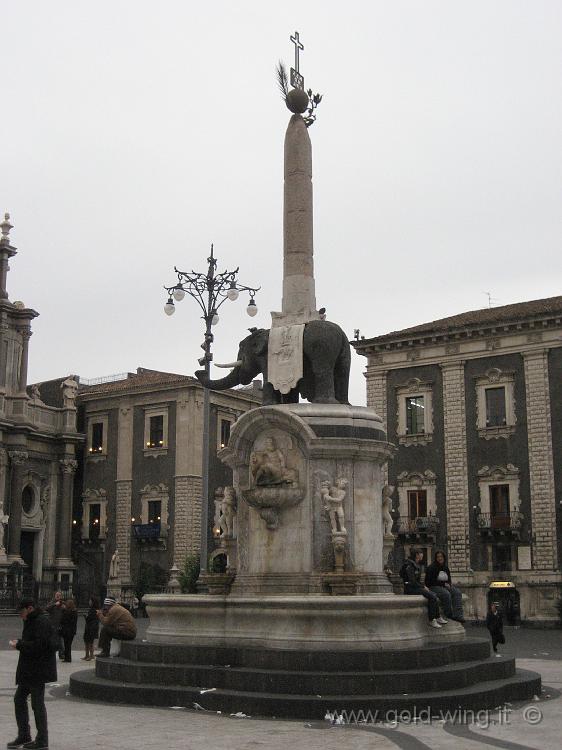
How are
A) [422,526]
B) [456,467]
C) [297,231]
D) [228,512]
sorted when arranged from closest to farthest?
[228,512]
[297,231]
[422,526]
[456,467]

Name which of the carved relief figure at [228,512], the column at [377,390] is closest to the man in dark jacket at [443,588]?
the carved relief figure at [228,512]

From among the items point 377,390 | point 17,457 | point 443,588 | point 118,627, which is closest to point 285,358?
point 443,588

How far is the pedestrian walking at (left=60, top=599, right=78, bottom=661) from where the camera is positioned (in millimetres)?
20166

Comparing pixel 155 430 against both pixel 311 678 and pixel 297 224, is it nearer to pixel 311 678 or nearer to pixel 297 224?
pixel 297 224

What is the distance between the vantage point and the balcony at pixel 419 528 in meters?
42.3

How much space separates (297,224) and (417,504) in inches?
1136

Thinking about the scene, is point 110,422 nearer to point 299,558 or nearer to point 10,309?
point 10,309

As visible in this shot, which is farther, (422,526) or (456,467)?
(456,467)

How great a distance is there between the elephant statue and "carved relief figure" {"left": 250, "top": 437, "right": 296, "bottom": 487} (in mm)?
1219

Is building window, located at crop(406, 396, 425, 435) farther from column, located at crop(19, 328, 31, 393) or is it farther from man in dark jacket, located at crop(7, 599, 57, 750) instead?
man in dark jacket, located at crop(7, 599, 57, 750)

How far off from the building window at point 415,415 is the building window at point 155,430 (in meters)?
14.6

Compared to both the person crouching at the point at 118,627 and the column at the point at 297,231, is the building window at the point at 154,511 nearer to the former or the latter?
the person crouching at the point at 118,627

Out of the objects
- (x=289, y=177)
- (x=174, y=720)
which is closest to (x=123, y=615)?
(x=174, y=720)

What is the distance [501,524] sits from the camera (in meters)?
40.7
